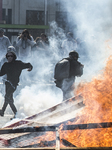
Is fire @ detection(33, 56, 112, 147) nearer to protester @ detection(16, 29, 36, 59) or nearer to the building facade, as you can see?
protester @ detection(16, 29, 36, 59)

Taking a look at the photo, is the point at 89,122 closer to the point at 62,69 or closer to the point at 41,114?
the point at 41,114

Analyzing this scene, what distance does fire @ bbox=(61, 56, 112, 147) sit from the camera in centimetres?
362

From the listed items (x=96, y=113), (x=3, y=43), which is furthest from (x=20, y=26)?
(x=96, y=113)

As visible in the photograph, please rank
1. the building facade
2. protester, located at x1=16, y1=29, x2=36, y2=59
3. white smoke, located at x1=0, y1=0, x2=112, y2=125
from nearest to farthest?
white smoke, located at x1=0, y1=0, x2=112, y2=125
protester, located at x1=16, y1=29, x2=36, y2=59
the building facade

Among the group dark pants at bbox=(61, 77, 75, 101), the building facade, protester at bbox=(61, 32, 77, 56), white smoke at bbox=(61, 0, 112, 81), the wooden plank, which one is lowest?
dark pants at bbox=(61, 77, 75, 101)

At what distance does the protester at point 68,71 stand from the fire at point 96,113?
5.28ft

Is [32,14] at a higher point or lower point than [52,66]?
higher

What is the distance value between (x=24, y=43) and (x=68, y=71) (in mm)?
3543

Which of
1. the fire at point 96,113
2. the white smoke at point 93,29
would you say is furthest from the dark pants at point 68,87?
the white smoke at point 93,29

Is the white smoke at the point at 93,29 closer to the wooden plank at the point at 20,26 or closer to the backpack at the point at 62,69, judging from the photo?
the backpack at the point at 62,69

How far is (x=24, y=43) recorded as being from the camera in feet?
30.5

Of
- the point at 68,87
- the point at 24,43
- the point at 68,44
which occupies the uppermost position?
the point at 68,44

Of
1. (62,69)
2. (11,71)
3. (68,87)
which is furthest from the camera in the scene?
(68,87)

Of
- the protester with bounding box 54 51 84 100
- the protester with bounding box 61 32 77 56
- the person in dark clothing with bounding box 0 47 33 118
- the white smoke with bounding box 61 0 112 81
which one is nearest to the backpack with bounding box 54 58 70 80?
the protester with bounding box 54 51 84 100
